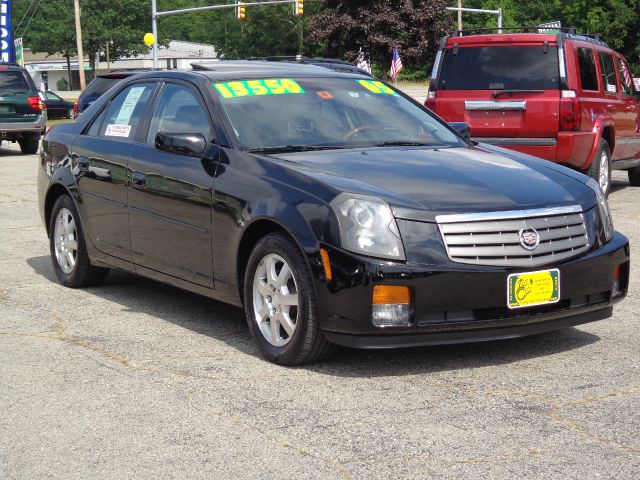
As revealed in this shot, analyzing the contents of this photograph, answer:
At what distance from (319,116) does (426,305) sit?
5.82ft

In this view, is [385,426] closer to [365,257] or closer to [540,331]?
[365,257]

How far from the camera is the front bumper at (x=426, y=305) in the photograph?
522 centimetres

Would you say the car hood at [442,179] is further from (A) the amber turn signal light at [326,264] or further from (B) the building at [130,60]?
(B) the building at [130,60]

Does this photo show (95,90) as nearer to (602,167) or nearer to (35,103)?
(35,103)

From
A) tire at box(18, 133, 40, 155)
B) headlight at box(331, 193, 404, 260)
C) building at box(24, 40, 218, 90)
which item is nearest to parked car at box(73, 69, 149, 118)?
tire at box(18, 133, 40, 155)

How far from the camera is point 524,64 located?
1241 centimetres

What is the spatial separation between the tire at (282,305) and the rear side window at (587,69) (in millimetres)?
7570

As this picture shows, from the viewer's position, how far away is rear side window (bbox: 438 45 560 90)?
12.3 metres

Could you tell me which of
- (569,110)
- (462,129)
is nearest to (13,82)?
(569,110)

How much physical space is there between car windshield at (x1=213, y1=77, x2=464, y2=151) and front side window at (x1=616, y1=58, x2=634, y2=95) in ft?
25.8

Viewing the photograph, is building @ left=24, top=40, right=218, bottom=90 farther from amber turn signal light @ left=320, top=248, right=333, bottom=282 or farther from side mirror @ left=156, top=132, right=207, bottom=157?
amber turn signal light @ left=320, top=248, right=333, bottom=282

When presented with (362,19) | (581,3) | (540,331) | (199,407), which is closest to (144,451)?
(199,407)

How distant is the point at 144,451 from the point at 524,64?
8.98 m

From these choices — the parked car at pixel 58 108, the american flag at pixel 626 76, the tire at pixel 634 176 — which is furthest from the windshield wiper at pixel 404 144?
the parked car at pixel 58 108
